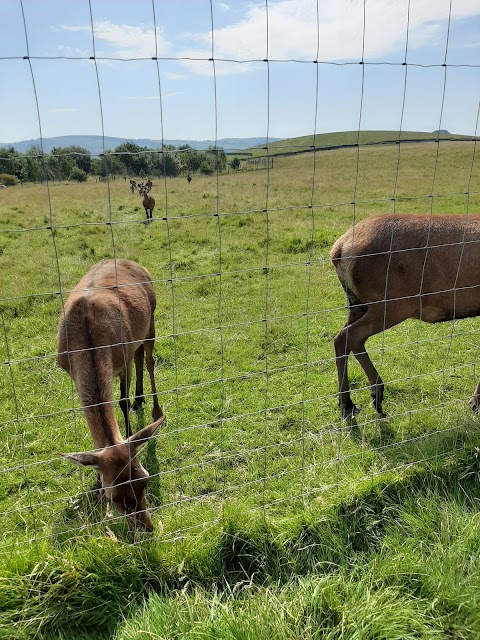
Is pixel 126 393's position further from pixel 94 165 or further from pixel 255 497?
pixel 94 165

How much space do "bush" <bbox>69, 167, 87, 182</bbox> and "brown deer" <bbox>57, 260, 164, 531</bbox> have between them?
2.29 ft

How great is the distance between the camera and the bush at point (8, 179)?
10.7ft

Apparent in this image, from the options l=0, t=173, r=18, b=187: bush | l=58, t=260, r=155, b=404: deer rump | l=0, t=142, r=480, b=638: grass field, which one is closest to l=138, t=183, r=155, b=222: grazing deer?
l=0, t=142, r=480, b=638: grass field

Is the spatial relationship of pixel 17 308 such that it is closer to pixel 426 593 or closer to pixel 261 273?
pixel 261 273

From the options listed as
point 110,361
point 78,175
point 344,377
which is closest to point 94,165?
point 78,175

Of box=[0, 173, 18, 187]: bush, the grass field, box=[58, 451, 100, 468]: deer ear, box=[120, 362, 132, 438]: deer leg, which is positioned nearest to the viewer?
the grass field

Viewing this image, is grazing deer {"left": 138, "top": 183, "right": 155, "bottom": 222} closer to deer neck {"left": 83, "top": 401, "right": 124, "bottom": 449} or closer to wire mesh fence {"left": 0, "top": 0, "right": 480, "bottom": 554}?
wire mesh fence {"left": 0, "top": 0, "right": 480, "bottom": 554}

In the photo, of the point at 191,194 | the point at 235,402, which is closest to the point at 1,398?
the point at 235,402

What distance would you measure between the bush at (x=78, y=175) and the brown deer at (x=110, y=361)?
0.70 metres

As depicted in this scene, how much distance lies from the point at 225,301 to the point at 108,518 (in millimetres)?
5180

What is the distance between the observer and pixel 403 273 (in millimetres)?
5035

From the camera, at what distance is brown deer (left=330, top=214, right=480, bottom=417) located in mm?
5031

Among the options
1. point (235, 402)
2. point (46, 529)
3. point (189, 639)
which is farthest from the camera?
point (235, 402)

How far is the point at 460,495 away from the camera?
3.36m
